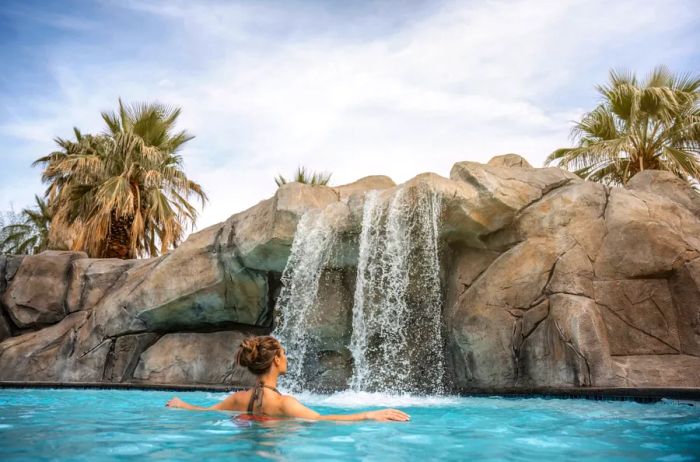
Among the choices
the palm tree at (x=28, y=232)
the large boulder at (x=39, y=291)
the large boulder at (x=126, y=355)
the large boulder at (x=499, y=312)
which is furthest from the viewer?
the palm tree at (x=28, y=232)

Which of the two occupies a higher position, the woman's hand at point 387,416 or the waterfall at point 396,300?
the waterfall at point 396,300

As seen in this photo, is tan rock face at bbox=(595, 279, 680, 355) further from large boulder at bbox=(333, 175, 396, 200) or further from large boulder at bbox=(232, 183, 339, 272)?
large boulder at bbox=(232, 183, 339, 272)

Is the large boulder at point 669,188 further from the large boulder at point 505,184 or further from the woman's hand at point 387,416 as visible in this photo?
the woman's hand at point 387,416

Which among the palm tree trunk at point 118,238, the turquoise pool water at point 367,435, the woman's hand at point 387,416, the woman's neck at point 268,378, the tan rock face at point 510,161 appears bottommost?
the turquoise pool water at point 367,435

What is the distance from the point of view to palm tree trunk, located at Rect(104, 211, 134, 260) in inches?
641

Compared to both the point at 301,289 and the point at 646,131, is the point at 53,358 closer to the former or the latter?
the point at 301,289

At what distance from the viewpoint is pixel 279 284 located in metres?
11.3

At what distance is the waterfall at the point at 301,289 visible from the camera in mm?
9883

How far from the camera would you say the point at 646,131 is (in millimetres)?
16672

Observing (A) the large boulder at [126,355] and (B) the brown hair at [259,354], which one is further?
(A) the large boulder at [126,355]

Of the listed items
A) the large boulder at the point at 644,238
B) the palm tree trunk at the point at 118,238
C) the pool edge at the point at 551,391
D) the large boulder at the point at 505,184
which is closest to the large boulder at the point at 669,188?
the large boulder at the point at 644,238

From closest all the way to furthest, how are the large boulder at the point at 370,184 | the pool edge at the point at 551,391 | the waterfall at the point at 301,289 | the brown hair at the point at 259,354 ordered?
the brown hair at the point at 259,354 < the pool edge at the point at 551,391 < the waterfall at the point at 301,289 < the large boulder at the point at 370,184

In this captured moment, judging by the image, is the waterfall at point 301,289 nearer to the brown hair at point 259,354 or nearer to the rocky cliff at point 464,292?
the rocky cliff at point 464,292

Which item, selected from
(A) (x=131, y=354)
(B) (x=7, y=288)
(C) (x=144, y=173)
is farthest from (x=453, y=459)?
(C) (x=144, y=173)
